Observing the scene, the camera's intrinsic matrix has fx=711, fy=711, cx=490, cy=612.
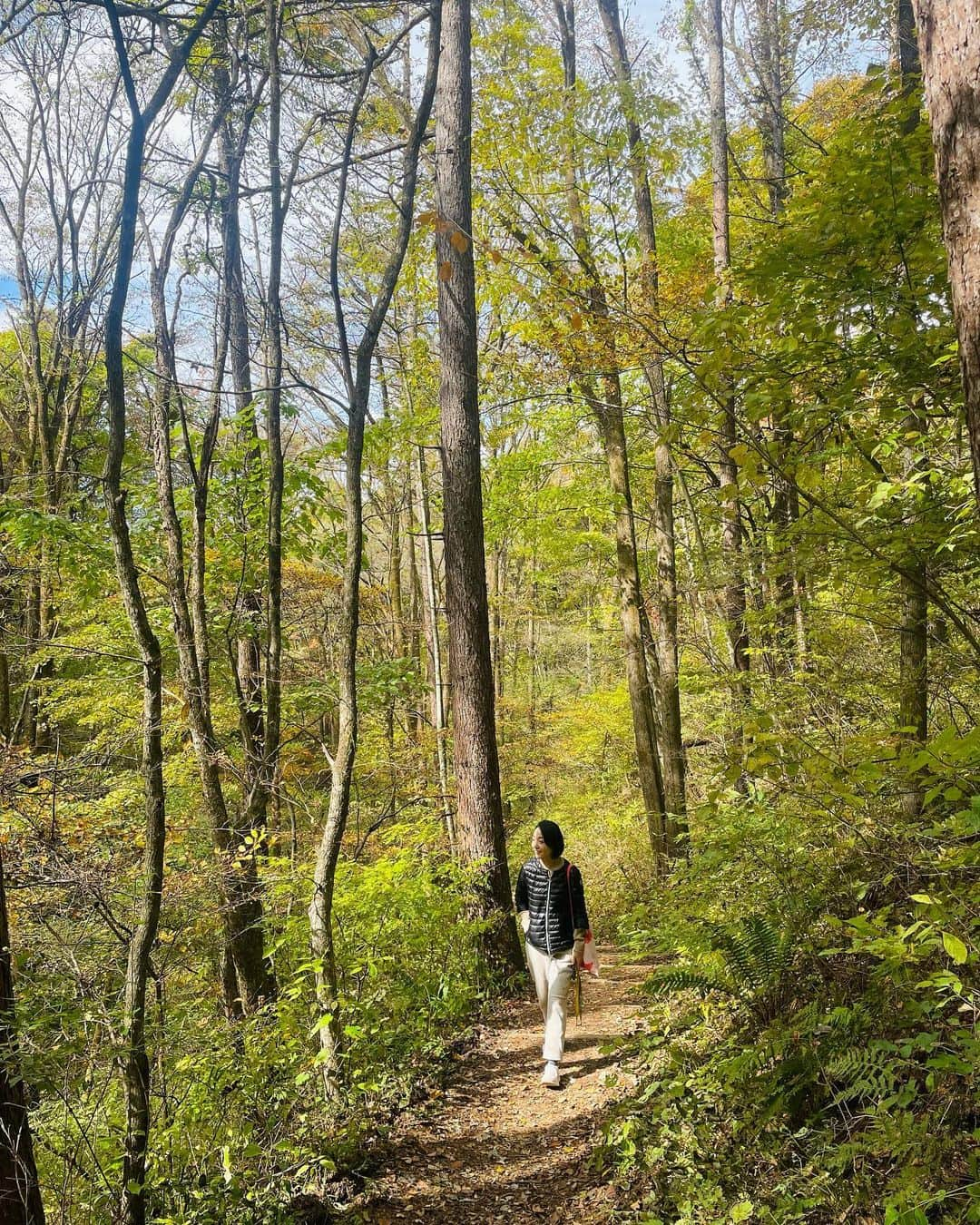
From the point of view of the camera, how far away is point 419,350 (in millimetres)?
10234

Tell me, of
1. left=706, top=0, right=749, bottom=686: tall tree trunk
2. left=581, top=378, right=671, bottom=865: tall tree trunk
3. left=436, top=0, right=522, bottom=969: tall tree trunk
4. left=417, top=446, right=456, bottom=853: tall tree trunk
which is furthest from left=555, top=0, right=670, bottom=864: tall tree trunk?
left=417, top=446, right=456, bottom=853: tall tree trunk

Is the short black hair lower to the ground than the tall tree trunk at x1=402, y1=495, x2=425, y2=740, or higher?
lower

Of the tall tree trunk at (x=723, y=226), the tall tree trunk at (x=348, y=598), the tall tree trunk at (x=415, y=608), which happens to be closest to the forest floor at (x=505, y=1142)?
the tall tree trunk at (x=348, y=598)

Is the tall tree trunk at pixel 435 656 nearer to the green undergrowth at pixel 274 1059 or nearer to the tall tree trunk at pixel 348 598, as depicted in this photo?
the green undergrowth at pixel 274 1059

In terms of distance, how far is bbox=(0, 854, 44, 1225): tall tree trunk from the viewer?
2.71m

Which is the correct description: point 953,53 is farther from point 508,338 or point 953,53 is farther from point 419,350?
point 419,350

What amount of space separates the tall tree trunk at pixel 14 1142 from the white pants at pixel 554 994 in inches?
116

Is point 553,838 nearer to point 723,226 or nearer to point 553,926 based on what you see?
point 553,926

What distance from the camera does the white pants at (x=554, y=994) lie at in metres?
4.72

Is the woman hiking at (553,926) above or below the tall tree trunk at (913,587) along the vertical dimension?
below

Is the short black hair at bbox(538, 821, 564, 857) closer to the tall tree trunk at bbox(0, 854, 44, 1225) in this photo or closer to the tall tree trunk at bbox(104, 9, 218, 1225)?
the tall tree trunk at bbox(104, 9, 218, 1225)

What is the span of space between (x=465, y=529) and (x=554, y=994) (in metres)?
3.96

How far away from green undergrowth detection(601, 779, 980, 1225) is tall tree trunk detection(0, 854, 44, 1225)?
2.46 m

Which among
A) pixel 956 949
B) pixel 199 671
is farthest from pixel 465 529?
pixel 956 949
